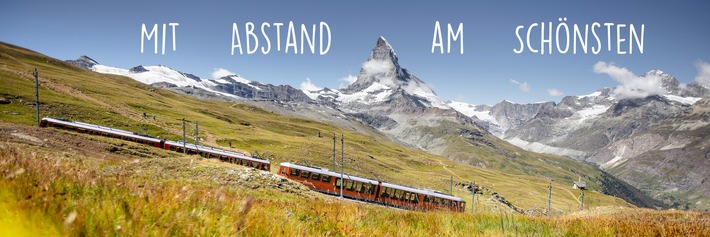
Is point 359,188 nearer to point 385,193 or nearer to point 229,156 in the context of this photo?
point 385,193

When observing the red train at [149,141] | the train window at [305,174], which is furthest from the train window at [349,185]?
the red train at [149,141]

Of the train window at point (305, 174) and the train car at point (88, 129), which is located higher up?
the train car at point (88, 129)

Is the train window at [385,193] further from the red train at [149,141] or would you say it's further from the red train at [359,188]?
the red train at [149,141]

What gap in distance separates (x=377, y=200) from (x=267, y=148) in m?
59.0

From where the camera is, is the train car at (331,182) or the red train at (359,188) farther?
the train car at (331,182)

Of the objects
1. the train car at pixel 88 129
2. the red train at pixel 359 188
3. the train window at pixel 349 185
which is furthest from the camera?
the train car at pixel 88 129

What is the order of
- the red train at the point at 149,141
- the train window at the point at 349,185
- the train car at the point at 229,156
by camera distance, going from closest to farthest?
the train window at the point at 349,185
the train car at the point at 229,156
the red train at the point at 149,141

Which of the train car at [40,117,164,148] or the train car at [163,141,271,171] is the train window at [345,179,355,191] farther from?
the train car at [40,117,164,148]

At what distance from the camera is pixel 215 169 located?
1137 inches

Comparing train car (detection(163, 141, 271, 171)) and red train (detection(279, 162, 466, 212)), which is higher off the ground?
train car (detection(163, 141, 271, 171))

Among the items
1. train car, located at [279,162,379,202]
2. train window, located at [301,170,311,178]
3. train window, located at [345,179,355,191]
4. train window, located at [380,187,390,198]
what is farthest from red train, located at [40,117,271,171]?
train window, located at [380,187,390,198]

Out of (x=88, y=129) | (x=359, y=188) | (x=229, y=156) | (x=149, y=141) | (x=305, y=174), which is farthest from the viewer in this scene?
(x=149, y=141)

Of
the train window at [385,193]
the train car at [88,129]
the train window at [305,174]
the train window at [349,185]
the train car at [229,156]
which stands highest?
the train car at [88,129]

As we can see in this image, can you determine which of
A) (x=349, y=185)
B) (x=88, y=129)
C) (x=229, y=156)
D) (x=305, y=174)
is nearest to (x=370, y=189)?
(x=349, y=185)
